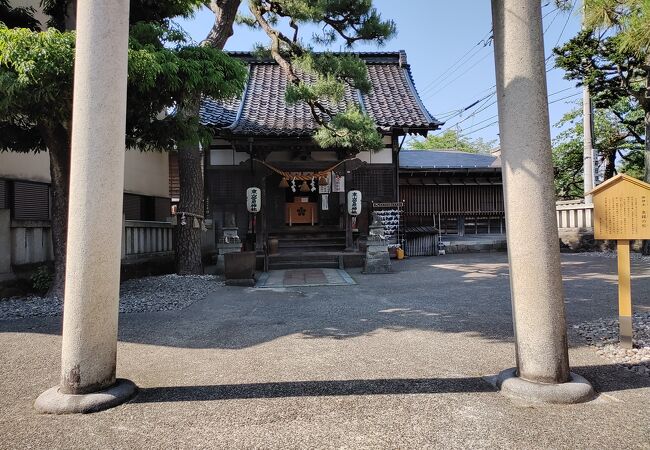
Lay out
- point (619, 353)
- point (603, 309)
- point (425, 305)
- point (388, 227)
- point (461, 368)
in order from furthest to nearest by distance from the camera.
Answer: point (388, 227) → point (425, 305) → point (603, 309) → point (619, 353) → point (461, 368)

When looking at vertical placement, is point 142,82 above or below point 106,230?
above

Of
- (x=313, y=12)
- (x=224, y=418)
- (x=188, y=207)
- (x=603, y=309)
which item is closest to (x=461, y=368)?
(x=224, y=418)

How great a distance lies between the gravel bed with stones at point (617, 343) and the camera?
3941mm

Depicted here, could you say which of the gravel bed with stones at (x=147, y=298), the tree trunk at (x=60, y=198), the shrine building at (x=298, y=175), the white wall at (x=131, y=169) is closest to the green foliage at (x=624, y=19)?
the shrine building at (x=298, y=175)

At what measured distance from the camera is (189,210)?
1059 cm

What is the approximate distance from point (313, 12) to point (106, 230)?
710 cm

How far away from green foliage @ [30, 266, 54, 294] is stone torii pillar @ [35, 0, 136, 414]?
528 centimetres

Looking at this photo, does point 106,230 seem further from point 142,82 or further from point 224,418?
point 142,82

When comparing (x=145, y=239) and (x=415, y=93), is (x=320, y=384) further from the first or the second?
(x=415, y=93)

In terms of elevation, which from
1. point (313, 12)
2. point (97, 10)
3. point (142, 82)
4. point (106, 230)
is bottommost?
point (106, 230)

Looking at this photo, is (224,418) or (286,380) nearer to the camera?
(224,418)

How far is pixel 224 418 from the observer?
2916mm

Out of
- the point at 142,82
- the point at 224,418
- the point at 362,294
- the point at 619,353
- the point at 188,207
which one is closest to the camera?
the point at 224,418

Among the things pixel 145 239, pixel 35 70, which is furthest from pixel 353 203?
pixel 35 70
